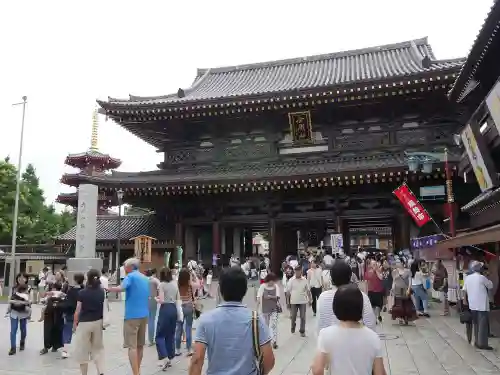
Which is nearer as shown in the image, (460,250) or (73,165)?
(460,250)

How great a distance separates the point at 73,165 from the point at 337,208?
38778 mm

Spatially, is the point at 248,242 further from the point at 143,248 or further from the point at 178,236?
the point at 143,248

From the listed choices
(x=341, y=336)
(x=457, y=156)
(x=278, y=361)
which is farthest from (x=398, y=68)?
(x=341, y=336)

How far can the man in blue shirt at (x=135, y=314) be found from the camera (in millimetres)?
6840

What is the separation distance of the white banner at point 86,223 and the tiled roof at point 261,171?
173 centimetres

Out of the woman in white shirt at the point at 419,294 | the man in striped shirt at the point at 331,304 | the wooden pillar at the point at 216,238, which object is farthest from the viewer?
the wooden pillar at the point at 216,238

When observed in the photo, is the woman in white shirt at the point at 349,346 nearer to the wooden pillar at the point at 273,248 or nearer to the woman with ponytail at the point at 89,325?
the woman with ponytail at the point at 89,325

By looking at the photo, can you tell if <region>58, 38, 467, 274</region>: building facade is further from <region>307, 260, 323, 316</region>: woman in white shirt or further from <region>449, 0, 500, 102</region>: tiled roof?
<region>307, 260, 323, 316</region>: woman in white shirt

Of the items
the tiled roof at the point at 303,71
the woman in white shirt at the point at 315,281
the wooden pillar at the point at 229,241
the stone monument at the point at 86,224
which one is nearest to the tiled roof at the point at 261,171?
the stone monument at the point at 86,224

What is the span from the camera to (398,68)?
21953 mm

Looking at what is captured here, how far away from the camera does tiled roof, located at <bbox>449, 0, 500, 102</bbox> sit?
32.2ft

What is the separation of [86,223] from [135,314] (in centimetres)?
1217

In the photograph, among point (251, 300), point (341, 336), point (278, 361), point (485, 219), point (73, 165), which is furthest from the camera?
point (73, 165)

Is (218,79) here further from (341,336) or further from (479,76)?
(341,336)
